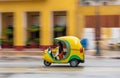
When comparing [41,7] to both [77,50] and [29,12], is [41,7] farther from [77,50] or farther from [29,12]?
[77,50]

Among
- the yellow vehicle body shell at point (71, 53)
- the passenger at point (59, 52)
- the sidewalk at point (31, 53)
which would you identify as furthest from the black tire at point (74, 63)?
the sidewalk at point (31, 53)

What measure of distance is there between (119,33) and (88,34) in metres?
2.38

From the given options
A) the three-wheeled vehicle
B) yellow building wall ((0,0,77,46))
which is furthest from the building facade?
the three-wheeled vehicle

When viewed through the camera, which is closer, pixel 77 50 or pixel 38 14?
pixel 77 50

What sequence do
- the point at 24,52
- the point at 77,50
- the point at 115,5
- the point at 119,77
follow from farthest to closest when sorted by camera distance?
1. the point at 115,5
2. the point at 24,52
3. the point at 77,50
4. the point at 119,77

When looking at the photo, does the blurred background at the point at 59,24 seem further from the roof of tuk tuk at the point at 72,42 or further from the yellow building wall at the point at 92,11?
the roof of tuk tuk at the point at 72,42

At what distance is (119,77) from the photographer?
1630 cm

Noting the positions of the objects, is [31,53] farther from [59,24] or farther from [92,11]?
[92,11]

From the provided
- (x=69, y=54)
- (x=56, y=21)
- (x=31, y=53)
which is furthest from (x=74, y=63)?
(x=56, y=21)

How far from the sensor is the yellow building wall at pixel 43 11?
35.7 metres

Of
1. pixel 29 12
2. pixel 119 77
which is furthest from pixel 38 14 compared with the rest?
pixel 119 77

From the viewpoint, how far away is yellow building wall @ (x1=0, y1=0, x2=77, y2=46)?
1405 inches

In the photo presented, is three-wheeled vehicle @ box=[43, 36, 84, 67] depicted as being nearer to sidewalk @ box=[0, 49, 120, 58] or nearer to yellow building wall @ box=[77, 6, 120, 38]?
sidewalk @ box=[0, 49, 120, 58]

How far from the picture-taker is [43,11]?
36.2 metres
